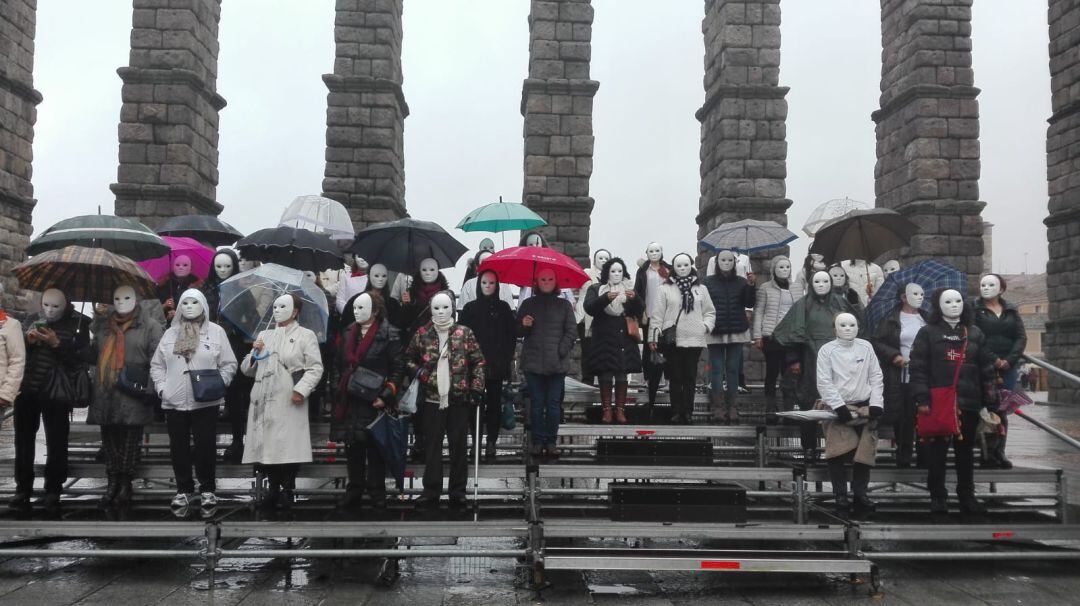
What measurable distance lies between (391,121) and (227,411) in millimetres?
9108

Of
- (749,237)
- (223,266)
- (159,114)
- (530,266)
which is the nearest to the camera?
(223,266)

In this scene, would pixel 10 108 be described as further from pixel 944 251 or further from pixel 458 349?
pixel 944 251

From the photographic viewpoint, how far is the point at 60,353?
6746mm

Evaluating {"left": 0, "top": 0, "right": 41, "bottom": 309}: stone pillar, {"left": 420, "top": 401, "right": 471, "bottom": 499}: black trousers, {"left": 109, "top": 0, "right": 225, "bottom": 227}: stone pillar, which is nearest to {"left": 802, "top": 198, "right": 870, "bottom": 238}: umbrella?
{"left": 420, "top": 401, "right": 471, "bottom": 499}: black trousers

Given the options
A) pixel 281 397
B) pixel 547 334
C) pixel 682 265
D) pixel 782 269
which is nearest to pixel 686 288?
pixel 682 265

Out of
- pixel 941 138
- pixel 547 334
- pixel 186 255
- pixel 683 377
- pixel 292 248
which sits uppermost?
pixel 941 138

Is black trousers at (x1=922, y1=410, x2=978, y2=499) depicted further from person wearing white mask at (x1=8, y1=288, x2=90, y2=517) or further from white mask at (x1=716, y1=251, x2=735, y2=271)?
person wearing white mask at (x1=8, y1=288, x2=90, y2=517)

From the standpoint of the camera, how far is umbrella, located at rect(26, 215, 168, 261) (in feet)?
25.3

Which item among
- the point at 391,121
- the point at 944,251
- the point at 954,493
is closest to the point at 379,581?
the point at 954,493

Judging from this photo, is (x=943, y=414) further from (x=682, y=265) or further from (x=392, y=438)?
(x=392, y=438)

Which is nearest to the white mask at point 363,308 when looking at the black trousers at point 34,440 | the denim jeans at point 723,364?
the black trousers at point 34,440

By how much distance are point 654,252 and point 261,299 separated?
4230 millimetres

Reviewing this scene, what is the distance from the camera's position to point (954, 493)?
8148 millimetres

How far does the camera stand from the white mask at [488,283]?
25.6 ft
